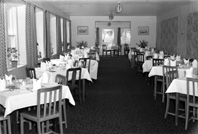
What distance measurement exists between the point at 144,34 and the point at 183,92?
12.7 m

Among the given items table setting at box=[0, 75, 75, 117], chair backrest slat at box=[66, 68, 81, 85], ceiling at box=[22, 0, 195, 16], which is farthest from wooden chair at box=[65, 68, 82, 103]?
ceiling at box=[22, 0, 195, 16]

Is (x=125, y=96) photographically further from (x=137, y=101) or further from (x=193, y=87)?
(x=193, y=87)

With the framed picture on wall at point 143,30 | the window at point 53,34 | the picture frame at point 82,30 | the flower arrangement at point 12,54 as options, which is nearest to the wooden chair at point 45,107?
the flower arrangement at point 12,54

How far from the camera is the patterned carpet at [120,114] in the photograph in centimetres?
439

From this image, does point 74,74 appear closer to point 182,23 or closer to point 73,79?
point 73,79

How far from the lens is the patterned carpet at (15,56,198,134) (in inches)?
173

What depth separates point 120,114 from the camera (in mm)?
5215

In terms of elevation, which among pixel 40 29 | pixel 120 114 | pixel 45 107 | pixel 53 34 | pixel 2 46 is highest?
pixel 40 29

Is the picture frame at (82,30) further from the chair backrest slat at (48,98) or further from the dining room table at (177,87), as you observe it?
the chair backrest slat at (48,98)

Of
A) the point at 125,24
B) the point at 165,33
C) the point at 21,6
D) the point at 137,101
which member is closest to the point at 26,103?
the point at 137,101

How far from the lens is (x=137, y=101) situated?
245 inches

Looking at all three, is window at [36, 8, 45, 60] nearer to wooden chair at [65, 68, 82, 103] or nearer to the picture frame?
wooden chair at [65, 68, 82, 103]

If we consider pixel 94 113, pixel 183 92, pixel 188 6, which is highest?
pixel 188 6

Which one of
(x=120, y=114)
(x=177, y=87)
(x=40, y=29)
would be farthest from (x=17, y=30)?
(x=177, y=87)
